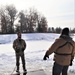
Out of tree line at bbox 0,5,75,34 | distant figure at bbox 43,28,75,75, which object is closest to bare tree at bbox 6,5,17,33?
tree line at bbox 0,5,75,34

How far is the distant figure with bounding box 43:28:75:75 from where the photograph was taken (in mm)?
4672

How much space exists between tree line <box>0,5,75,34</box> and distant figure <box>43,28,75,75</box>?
57.6 m

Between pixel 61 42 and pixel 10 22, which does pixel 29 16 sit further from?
pixel 61 42

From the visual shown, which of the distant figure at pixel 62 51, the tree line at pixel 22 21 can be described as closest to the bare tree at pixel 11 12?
the tree line at pixel 22 21

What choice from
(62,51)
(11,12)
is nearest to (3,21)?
(11,12)

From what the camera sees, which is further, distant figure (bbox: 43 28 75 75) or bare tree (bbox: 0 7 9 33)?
bare tree (bbox: 0 7 9 33)

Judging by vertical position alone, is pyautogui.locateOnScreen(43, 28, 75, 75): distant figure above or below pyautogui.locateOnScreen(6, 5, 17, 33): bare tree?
below

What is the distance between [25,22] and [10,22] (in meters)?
5.72

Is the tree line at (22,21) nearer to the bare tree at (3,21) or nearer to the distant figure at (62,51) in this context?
the bare tree at (3,21)

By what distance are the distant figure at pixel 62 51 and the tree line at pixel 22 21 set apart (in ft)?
189

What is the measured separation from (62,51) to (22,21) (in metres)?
62.7

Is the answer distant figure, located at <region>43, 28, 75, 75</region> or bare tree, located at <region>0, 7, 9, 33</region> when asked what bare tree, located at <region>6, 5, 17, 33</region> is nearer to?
bare tree, located at <region>0, 7, 9, 33</region>

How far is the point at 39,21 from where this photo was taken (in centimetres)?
6850

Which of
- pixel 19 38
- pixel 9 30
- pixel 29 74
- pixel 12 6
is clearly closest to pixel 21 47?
pixel 19 38
